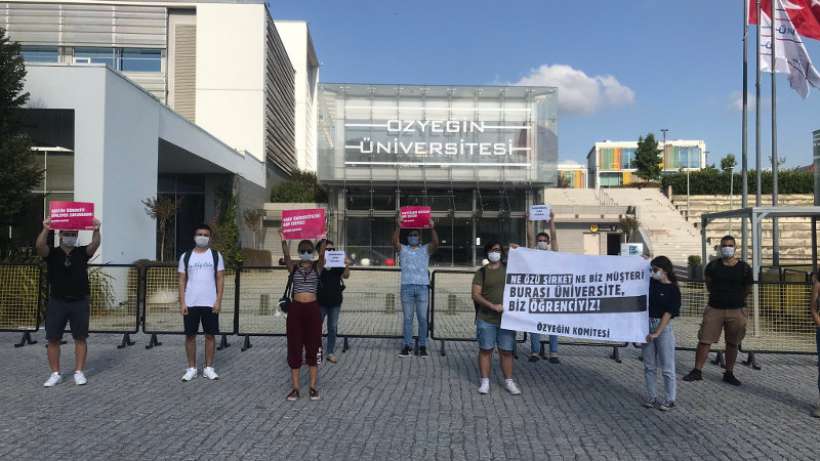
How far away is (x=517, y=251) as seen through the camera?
6.91 m

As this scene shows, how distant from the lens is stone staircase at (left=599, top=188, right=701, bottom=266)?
36.5 m

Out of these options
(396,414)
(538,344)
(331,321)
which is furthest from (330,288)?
(538,344)

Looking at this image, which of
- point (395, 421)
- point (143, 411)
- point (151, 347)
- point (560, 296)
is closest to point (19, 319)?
point (151, 347)

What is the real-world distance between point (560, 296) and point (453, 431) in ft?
7.86

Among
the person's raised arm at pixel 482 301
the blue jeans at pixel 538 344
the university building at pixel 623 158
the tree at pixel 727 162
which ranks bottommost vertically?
the blue jeans at pixel 538 344

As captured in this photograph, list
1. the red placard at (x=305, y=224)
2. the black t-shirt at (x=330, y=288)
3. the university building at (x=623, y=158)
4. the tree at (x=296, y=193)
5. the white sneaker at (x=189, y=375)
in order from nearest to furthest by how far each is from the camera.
→ 1. the white sneaker at (x=189, y=375)
2. the red placard at (x=305, y=224)
3. the black t-shirt at (x=330, y=288)
4. the tree at (x=296, y=193)
5. the university building at (x=623, y=158)

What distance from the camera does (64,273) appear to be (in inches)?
277

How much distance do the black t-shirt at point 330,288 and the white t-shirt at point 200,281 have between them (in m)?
1.58

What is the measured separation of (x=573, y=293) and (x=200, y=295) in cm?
467

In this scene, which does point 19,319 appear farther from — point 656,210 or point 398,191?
point 656,210

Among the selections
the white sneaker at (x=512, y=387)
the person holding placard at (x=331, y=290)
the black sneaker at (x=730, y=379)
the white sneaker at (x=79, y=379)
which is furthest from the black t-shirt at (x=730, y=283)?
the white sneaker at (x=79, y=379)

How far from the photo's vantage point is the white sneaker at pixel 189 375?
7160 mm

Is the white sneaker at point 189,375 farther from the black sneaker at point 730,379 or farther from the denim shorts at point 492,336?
the black sneaker at point 730,379

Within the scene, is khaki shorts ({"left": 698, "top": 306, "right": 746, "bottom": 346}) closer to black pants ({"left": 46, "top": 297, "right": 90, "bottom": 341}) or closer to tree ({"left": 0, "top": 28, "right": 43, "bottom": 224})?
black pants ({"left": 46, "top": 297, "right": 90, "bottom": 341})
